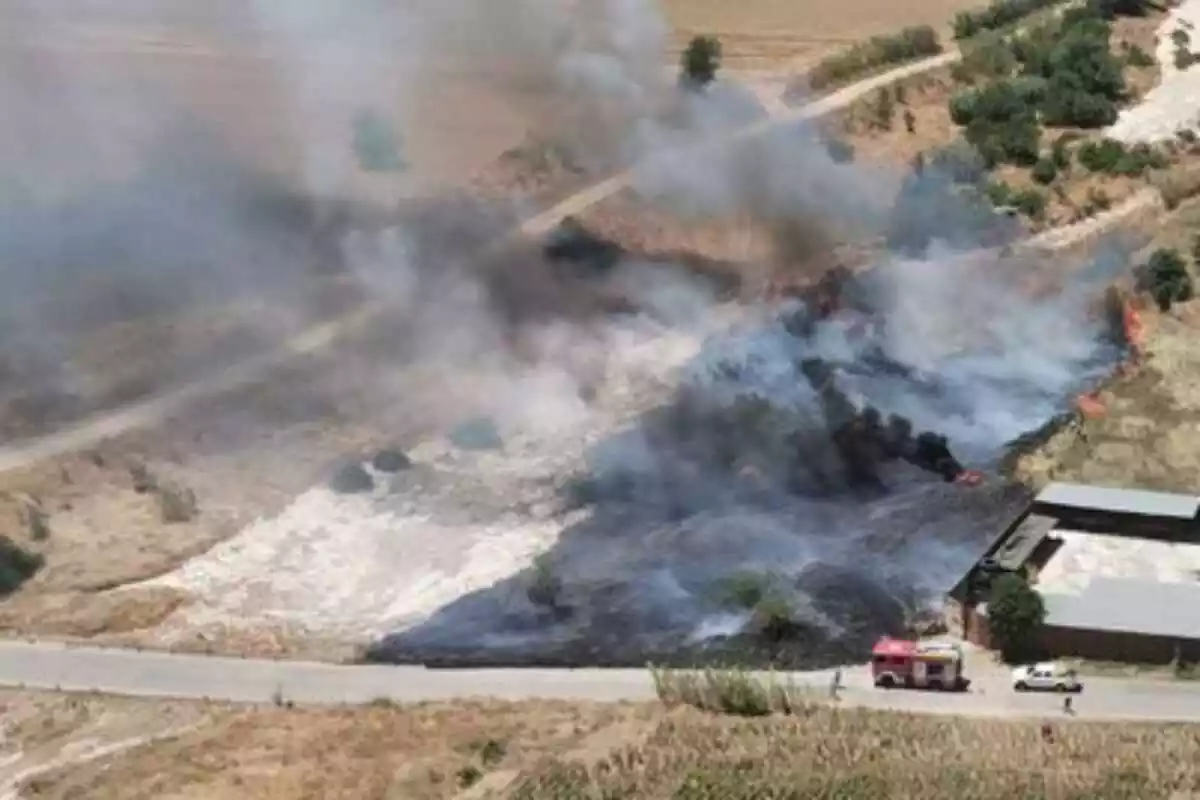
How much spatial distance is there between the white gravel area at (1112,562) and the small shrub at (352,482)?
22.1 metres

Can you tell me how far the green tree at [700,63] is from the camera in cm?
9019

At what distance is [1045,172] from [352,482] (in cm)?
3836

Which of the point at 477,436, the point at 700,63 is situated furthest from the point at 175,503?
the point at 700,63

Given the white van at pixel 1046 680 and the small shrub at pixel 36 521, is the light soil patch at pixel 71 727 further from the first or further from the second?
the white van at pixel 1046 680

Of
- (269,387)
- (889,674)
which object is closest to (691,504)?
(889,674)

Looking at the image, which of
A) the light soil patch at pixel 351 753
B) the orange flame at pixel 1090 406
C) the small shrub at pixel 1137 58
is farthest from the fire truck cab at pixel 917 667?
the small shrub at pixel 1137 58

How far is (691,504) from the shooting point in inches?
2462

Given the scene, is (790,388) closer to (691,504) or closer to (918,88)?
(691,504)

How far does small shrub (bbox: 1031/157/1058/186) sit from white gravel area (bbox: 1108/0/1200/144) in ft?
16.9

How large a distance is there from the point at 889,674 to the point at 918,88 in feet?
172

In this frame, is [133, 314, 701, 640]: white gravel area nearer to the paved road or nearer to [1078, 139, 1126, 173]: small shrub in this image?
the paved road

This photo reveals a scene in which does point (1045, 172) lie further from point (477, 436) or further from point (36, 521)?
point (36, 521)

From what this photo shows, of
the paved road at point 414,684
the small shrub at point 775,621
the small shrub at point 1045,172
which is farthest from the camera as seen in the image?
the small shrub at point 1045,172

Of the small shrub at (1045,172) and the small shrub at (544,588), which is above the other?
the small shrub at (1045,172)
